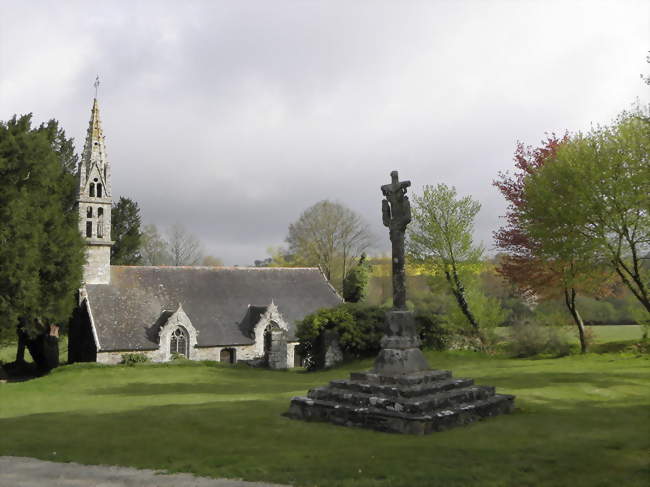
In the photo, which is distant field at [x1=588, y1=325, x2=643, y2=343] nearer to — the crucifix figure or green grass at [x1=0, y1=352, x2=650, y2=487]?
green grass at [x1=0, y1=352, x2=650, y2=487]

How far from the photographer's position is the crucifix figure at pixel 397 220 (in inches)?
559

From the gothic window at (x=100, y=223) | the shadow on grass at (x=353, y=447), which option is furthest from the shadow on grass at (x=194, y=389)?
the gothic window at (x=100, y=223)

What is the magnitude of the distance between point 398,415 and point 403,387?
95 cm

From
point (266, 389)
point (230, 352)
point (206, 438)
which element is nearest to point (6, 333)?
point (230, 352)

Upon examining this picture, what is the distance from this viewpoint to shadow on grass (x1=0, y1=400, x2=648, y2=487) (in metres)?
8.12

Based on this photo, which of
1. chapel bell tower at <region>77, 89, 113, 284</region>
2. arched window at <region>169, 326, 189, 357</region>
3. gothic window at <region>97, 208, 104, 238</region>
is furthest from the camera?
gothic window at <region>97, 208, 104, 238</region>

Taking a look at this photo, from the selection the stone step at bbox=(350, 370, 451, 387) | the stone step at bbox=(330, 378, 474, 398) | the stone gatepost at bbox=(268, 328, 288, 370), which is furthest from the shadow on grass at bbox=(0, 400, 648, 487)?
the stone gatepost at bbox=(268, 328, 288, 370)

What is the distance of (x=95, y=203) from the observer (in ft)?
116

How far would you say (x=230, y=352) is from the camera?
34.0m

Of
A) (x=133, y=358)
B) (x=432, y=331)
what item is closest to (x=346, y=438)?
(x=432, y=331)

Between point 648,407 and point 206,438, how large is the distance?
34.8 feet

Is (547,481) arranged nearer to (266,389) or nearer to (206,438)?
(206,438)

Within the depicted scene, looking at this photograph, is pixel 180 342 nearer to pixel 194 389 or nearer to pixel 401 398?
pixel 194 389

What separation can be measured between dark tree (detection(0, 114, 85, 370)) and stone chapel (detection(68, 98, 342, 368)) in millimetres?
2194
